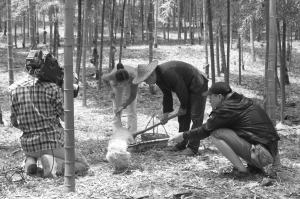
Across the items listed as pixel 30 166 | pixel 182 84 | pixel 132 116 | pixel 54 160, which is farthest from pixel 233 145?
pixel 132 116

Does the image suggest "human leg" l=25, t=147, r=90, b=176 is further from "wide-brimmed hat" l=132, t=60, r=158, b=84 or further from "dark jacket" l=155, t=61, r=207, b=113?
"dark jacket" l=155, t=61, r=207, b=113

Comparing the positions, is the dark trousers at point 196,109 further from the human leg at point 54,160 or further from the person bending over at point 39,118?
the person bending over at point 39,118

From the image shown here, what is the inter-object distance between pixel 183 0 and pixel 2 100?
779 inches

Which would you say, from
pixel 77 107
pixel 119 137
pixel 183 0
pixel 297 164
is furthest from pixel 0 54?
pixel 297 164

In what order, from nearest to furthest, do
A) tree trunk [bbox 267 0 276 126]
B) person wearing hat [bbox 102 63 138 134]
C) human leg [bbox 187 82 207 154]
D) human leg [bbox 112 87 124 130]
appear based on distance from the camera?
human leg [bbox 187 82 207 154] → tree trunk [bbox 267 0 276 126] → person wearing hat [bbox 102 63 138 134] → human leg [bbox 112 87 124 130]

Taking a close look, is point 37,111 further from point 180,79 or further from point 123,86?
point 123,86

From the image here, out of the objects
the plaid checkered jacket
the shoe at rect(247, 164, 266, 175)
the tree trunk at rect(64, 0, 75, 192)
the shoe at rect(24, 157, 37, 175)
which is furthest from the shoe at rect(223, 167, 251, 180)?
the shoe at rect(24, 157, 37, 175)

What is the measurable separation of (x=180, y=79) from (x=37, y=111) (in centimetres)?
174

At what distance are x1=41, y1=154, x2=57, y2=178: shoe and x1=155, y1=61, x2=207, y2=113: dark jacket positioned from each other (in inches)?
64.4

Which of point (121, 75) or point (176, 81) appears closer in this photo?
point (176, 81)

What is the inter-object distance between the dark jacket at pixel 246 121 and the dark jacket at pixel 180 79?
2.99 ft

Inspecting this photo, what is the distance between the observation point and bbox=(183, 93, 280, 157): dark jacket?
385cm

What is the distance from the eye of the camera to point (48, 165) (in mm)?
4039

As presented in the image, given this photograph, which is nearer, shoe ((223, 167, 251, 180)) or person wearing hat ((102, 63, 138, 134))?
shoe ((223, 167, 251, 180))
